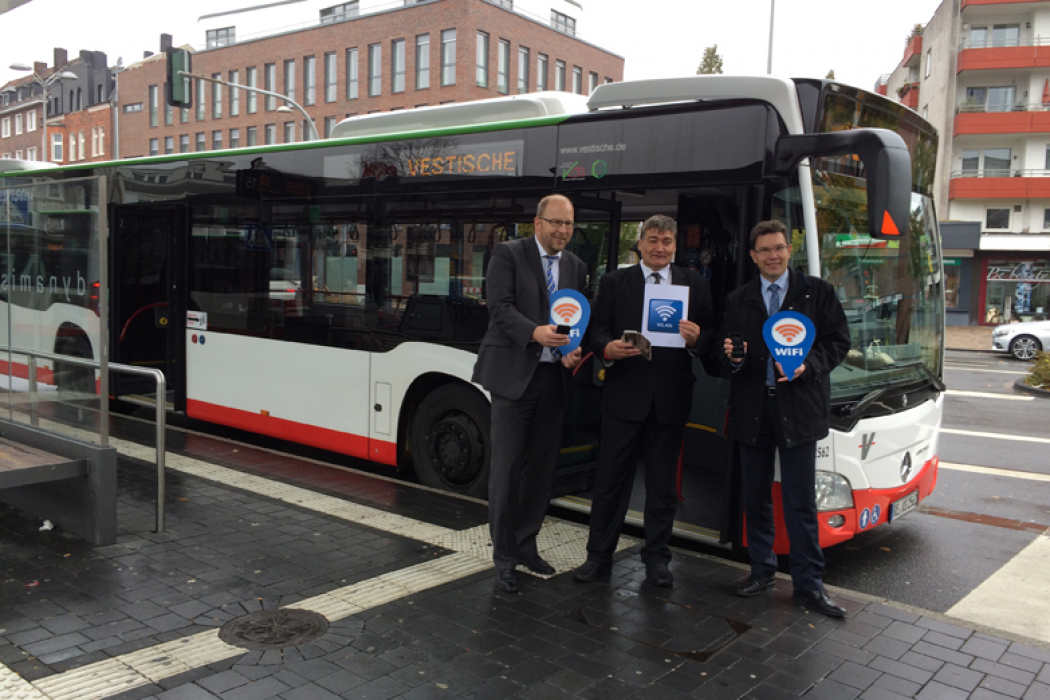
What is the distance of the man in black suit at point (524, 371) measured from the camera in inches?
193

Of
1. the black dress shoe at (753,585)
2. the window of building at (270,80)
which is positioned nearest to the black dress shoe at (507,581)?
the black dress shoe at (753,585)

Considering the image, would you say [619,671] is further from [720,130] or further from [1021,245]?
[1021,245]

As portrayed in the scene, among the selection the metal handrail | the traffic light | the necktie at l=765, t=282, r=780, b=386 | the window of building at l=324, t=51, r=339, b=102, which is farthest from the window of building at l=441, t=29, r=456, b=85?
the necktie at l=765, t=282, r=780, b=386

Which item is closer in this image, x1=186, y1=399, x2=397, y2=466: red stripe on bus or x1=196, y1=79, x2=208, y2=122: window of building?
x1=186, y1=399, x2=397, y2=466: red stripe on bus

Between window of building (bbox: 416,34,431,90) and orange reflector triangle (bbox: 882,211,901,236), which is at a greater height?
window of building (bbox: 416,34,431,90)

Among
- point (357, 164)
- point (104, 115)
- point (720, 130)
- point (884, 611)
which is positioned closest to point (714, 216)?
point (720, 130)

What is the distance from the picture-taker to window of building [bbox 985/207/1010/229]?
135 feet

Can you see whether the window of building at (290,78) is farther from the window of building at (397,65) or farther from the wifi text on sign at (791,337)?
the wifi text on sign at (791,337)

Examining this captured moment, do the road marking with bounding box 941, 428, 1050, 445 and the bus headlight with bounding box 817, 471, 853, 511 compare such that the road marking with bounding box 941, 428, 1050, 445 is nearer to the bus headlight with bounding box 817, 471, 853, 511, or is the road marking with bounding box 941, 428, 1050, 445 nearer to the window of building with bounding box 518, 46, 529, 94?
the bus headlight with bounding box 817, 471, 853, 511

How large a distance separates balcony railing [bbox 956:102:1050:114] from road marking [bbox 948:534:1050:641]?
41.5 meters

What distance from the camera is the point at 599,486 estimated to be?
5184mm

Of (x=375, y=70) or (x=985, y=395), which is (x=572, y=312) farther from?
(x=375, y=70)

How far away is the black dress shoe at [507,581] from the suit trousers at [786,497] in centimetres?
136

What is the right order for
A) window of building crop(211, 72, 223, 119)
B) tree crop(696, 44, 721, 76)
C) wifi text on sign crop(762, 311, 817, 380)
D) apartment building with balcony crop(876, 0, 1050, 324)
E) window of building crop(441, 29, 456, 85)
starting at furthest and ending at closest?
window of building crop(211, 72, 223, 119) → window of building crop(441, 29, 456, 85) → apartment building with balcony crop(876, 0, 1050, 324) → tree crop(696, 44, 721, 76) → wifi text on sign crop(762, 311, 817, 380)
